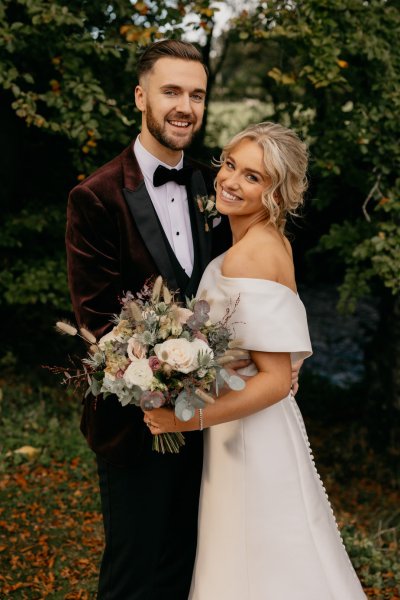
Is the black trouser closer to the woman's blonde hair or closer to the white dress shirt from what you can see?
the white dress shirt

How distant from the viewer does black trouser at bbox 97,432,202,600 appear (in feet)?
9.07

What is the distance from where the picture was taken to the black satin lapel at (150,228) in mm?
2684

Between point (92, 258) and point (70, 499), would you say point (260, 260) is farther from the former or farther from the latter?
point (70, 499)

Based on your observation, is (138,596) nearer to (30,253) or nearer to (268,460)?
(268,460)

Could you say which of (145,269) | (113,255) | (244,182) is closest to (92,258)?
(113,255)

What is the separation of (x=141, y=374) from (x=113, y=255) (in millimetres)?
760

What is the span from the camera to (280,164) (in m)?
2.50

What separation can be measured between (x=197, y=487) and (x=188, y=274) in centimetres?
84

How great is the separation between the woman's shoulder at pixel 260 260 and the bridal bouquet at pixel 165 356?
11.1 inches

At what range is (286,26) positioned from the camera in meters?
4.80

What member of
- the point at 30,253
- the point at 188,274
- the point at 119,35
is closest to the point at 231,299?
the point at 188,274

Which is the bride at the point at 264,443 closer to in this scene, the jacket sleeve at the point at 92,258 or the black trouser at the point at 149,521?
the black trouser at the point at 149,521

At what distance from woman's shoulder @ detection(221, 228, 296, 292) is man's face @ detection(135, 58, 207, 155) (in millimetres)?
514

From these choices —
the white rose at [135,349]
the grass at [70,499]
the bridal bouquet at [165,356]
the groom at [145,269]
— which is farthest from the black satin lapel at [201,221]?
the grass at [70,499]
